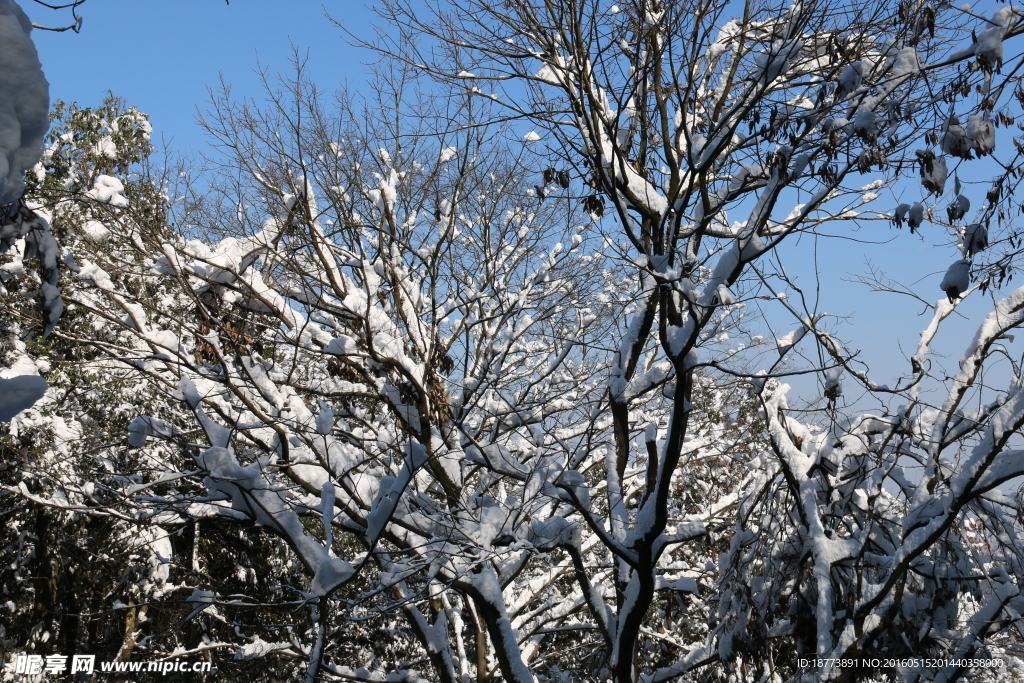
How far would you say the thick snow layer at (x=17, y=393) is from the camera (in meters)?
2.27

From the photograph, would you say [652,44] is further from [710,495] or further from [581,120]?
[710,495]

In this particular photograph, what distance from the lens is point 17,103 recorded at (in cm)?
219

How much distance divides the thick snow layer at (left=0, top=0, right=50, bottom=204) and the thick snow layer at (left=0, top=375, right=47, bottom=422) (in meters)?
0.58

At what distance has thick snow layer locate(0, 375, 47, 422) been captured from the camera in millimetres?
2268

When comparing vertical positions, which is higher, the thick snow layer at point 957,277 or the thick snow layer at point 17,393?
the thick snow layer at point 957,277

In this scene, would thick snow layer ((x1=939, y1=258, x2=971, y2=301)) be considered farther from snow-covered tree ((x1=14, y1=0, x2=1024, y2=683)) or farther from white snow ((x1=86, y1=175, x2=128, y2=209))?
white snow ((x1=86, y1=175, x2=128, y2=209))

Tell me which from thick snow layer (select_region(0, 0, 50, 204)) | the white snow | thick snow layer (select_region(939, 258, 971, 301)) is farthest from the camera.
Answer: the white snow

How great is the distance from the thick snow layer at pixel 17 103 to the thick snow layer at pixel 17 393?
58 centimetres

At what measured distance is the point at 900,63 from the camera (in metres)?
3.42
